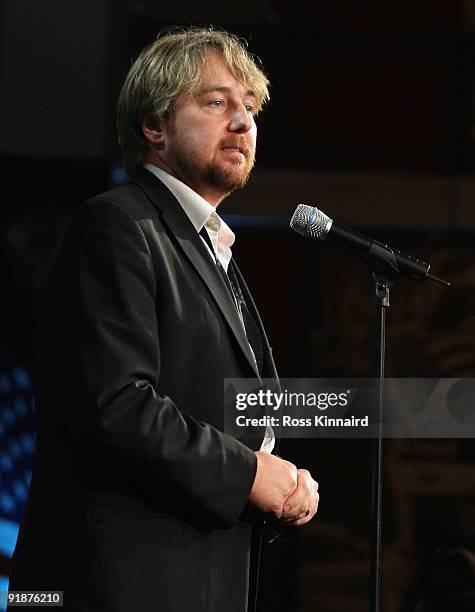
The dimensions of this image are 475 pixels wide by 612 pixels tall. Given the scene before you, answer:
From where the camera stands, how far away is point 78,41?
3461 mm

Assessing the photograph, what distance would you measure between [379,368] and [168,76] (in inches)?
28.4

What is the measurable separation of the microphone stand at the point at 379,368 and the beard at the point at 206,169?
320 millimetres

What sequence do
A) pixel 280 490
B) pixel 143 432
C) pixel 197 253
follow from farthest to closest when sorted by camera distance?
pixel 197 253
pixel 280 490
pixel 143 432

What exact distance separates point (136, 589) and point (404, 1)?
2.79 metres

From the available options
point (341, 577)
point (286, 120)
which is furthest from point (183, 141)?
point (341, 577)

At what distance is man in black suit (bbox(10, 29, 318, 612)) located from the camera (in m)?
1.55

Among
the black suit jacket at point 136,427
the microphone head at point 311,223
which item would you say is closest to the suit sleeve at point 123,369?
the black suit jacket at point 136,427

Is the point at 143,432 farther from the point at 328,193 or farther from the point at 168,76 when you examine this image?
the point at 328,193

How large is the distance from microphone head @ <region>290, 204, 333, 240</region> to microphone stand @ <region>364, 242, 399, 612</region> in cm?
9

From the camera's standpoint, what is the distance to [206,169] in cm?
190

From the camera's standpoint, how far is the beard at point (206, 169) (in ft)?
6.23

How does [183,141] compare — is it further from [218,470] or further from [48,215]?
[48,215]

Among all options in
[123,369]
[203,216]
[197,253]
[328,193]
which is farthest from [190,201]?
[328,193]

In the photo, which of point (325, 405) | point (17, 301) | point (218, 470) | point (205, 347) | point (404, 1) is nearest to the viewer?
point (218, 470)
